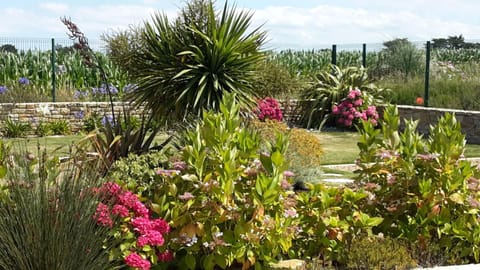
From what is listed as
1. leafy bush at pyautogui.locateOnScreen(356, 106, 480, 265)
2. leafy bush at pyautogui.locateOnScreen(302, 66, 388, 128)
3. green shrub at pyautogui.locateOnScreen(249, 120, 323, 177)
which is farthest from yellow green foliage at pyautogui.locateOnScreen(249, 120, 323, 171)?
leafy bush at pyautogui.locateOnScreen(302, 66, 388, 128)

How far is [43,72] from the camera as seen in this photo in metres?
22.6

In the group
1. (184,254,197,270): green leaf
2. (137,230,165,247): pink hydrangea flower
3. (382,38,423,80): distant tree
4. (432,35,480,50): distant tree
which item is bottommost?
(184,254,197,270): green leaf

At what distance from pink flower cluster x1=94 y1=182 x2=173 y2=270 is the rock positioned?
747mm

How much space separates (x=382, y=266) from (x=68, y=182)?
7.11 ft

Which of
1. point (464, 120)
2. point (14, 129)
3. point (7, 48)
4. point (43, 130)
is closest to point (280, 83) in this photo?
point (464, 120)

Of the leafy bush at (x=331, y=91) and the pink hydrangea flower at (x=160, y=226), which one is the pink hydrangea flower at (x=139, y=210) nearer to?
the pink hydrangea flower at (x=160, y=226)

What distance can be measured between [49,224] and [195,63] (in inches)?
298

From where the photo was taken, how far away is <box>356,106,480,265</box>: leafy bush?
551 cm

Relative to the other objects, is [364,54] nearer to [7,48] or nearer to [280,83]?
[280,83]

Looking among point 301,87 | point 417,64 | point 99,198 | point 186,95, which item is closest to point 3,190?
point 99,198

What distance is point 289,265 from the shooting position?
526 cm

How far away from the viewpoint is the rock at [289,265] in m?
5.12

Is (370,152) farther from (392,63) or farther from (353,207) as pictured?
(392,63)

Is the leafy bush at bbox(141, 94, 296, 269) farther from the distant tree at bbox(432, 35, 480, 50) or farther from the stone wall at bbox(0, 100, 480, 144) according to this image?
the distant tree at bbox(432, 35, 480, 50)
